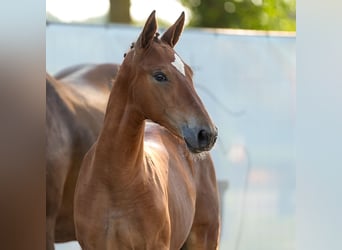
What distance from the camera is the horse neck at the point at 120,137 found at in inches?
94.7

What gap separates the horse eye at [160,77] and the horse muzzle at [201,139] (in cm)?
17

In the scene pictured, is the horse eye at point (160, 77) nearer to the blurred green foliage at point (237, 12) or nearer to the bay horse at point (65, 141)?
the bay horse at point (65, 141)

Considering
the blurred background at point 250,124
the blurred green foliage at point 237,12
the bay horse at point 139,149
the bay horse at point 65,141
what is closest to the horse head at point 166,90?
the bay horse at point 139,149

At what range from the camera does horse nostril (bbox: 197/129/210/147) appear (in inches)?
85.7

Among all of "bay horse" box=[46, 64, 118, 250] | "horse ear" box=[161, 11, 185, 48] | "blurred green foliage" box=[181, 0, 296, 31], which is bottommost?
"blurred green foliage" box=[181, 0, 296, 31]

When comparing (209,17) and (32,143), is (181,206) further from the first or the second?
(209,17)

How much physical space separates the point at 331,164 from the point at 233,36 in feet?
8.68

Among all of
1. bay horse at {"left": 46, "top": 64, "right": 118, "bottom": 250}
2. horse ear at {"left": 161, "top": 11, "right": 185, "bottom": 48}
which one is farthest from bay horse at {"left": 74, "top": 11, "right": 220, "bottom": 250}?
bay horse at {"left": 46, "top": 64, "right": 118, "bottom": 250}

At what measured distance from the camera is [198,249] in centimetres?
308

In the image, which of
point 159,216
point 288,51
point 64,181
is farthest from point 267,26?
point 159,216

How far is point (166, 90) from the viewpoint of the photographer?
2270 millimetres

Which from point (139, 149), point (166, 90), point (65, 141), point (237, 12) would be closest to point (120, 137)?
point (139, 149)

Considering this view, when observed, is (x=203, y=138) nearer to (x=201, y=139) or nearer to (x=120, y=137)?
(x=201, y=139)

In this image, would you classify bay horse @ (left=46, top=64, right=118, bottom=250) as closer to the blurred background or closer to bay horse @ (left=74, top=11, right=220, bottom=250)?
bay horse @ (left=74, top=11, right=220, bottom=250)
